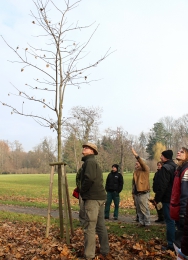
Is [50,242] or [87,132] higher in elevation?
[87,132]

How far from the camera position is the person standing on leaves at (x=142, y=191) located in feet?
30.0

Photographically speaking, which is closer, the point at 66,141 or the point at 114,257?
the point at 114,257

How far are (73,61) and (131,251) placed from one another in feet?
15.9

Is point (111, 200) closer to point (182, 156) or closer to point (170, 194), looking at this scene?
point (170, 194)

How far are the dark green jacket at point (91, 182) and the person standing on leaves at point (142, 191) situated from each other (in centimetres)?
353

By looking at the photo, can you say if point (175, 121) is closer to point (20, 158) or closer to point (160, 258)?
point (20, 158)

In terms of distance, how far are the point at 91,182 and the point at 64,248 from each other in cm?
147

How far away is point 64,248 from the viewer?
5.91 meters

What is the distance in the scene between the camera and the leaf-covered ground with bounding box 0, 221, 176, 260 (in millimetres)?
5688

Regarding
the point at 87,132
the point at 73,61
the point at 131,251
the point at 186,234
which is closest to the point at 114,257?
the point at 131,251

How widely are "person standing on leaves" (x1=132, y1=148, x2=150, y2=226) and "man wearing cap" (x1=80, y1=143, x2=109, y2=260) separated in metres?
3.52

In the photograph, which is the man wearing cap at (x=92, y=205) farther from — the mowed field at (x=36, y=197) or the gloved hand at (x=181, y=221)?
the mowed field at (x=36, y=197)

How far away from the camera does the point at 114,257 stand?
572 centimetres

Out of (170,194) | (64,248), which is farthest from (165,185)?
(64,248)
